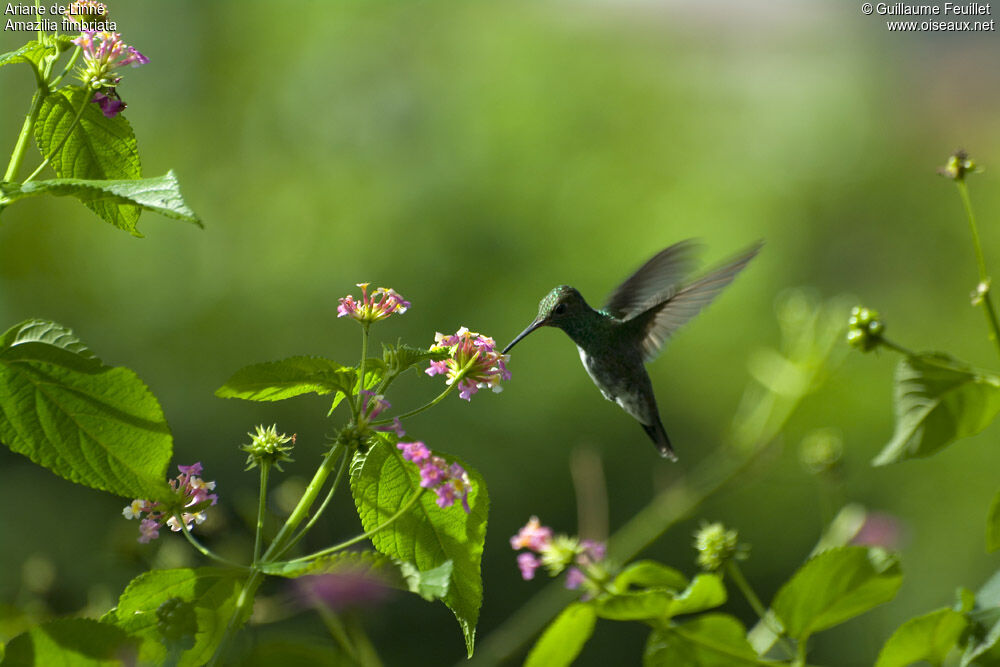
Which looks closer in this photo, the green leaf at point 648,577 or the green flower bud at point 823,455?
the green leaf at point 648,577

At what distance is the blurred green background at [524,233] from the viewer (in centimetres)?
540

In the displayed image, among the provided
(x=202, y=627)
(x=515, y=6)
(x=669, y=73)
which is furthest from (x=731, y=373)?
(x=202, y=627)

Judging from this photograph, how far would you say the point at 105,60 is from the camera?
2.59 feet

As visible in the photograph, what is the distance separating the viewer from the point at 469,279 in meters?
6.18

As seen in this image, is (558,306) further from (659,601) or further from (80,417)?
(80,417)

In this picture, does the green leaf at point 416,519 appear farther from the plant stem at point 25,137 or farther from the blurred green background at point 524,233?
the blurred green background at point 524,233

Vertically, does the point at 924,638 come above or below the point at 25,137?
below

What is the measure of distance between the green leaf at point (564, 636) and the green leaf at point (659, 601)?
→ 0.06 feet

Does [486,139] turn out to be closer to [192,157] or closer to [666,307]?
[192,157]

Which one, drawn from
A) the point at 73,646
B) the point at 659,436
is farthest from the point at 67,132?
the point at 659,436

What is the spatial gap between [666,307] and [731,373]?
451 centimetres

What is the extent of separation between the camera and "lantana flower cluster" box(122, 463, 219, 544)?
742 mm

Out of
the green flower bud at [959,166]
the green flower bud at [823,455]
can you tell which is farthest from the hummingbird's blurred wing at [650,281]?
the green flower bud at [959,166]

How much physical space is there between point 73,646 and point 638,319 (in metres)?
1.09
